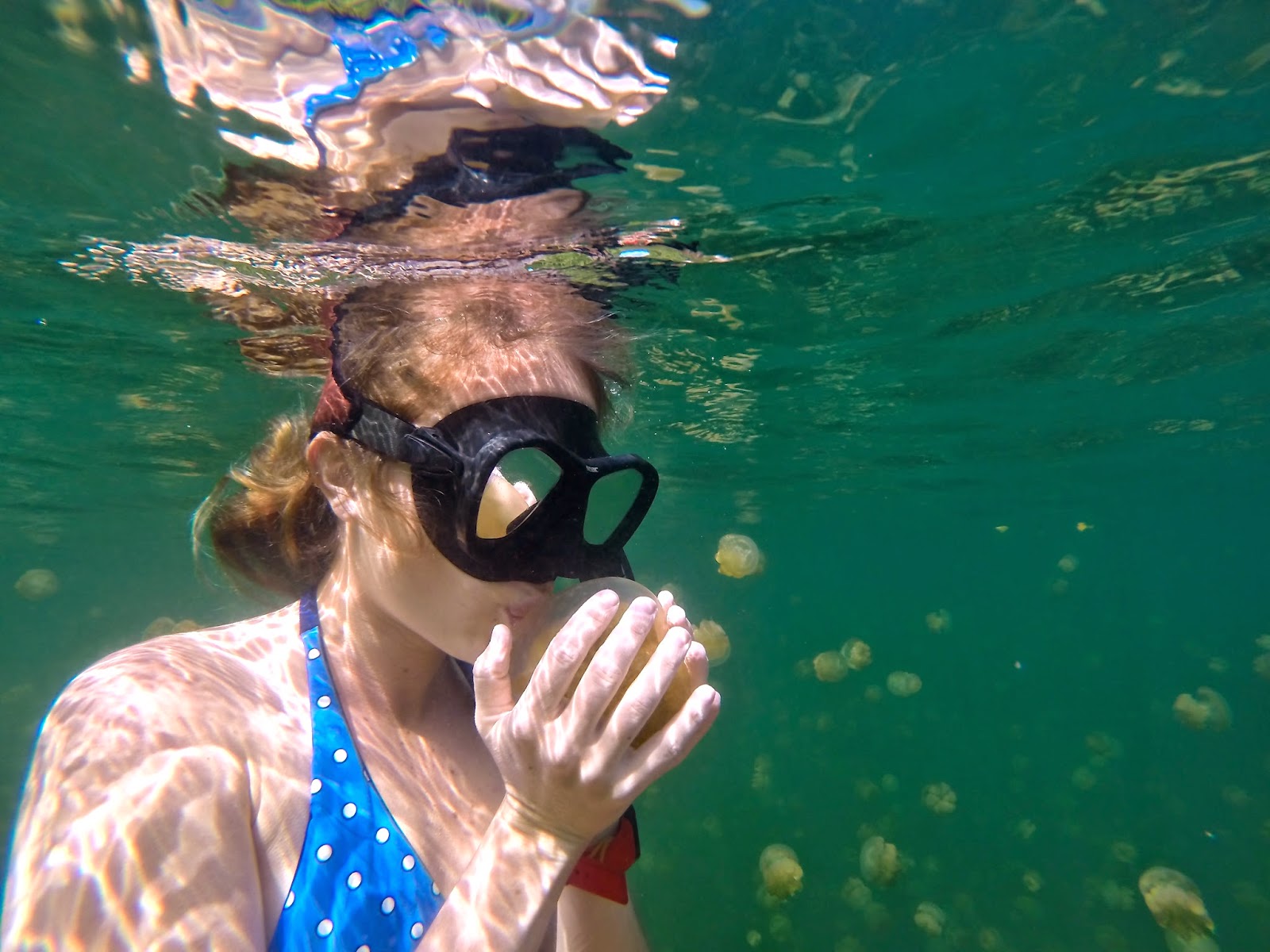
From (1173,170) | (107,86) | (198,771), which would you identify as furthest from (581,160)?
(1173,170)

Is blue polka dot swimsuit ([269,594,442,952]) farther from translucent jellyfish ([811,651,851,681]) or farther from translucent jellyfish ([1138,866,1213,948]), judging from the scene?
translucent jellyfish ([811,651,851,681])

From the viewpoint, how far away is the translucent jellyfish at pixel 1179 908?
33.8ft

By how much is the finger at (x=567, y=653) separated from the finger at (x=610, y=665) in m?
0.05

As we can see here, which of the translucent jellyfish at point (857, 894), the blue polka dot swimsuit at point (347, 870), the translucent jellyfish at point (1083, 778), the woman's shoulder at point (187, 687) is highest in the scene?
the woman's shoulder at point (187, 687)

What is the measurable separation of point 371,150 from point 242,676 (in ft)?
10.8

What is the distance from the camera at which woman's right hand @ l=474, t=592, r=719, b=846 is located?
2.14m

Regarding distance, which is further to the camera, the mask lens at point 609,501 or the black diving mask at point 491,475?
the mask lens at point 609,501

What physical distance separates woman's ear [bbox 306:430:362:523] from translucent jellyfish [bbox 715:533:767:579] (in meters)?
8.69

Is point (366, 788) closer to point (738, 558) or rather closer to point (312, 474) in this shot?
point (312, 474)

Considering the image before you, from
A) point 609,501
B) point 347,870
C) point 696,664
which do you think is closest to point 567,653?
point 696,664

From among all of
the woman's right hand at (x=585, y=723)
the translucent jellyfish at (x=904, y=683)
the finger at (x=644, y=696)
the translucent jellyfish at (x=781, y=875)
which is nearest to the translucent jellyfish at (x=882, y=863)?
the translucent jellyfish at (x=781, y=875)

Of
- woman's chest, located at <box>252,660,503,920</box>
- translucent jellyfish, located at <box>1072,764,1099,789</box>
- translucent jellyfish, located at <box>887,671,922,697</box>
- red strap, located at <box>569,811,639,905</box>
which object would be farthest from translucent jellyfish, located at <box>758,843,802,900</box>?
translucent jellyfish, located at <box>1072,764,1099,789</box>

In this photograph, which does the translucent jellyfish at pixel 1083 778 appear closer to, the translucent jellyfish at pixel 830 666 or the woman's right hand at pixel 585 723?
the translucent jellyfish at pixel 830 666

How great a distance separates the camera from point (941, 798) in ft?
52.8
